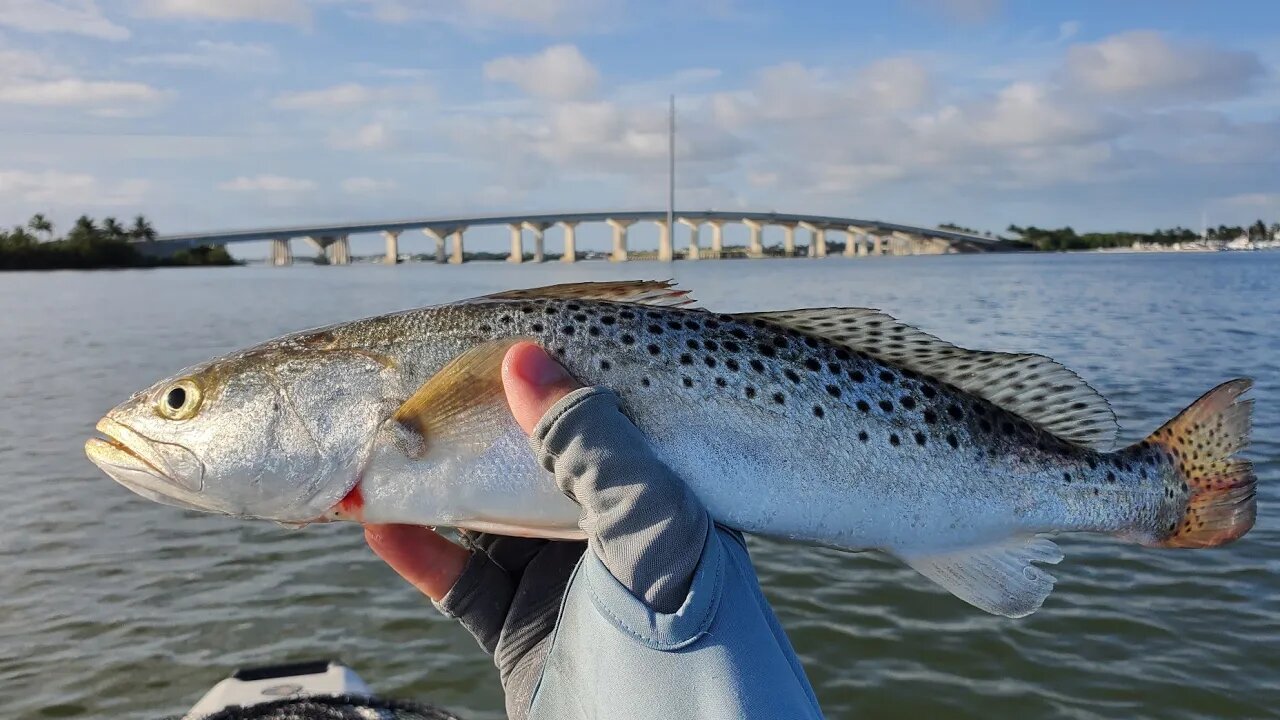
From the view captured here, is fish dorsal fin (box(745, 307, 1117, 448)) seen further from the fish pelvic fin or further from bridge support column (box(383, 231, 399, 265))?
bridge support column (box(383, 231, 399, 265))

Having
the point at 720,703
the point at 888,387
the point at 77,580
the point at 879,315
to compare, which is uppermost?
the point at 879,315

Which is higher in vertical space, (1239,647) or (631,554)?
(631,554)

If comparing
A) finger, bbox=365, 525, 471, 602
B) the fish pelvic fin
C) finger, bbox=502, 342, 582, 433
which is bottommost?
finger, bbox=365, 525, 471, 602

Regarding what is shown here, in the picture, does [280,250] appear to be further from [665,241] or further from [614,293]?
[614,293]

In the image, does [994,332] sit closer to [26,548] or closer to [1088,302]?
[1088,302]

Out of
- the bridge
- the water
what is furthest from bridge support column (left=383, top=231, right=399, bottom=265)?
the water

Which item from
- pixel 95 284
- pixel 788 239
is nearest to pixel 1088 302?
pixel 788 239
